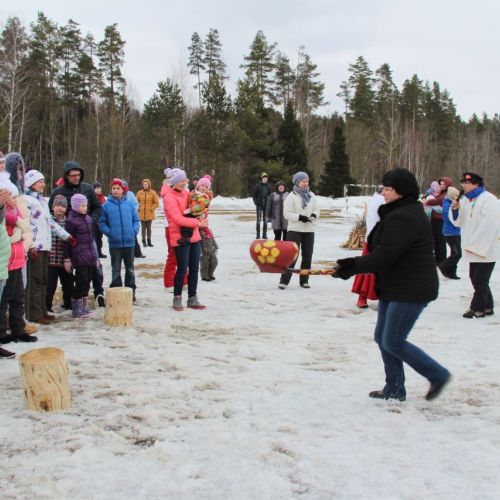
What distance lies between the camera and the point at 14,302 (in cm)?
552

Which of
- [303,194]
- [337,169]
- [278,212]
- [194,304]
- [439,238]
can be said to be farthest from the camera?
[337,169]

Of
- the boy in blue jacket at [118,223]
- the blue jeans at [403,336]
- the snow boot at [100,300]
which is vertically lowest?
the snow boot at [100,300]

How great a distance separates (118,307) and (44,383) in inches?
101

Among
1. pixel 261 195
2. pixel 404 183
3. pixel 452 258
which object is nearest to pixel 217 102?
pixel 261 195

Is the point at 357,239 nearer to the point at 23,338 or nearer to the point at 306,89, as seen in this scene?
the point at 23,338

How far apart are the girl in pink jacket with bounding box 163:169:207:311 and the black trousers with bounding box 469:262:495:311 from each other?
142 inches

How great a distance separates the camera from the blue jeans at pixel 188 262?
23.7 ft

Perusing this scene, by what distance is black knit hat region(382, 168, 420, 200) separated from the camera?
3895 millimetres

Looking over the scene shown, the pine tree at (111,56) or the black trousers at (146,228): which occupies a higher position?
the pine tree at (111,56)

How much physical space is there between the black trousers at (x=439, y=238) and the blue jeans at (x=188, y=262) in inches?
236

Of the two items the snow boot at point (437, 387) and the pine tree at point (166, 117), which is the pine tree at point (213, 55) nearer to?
the pine tree at point (166, 117)

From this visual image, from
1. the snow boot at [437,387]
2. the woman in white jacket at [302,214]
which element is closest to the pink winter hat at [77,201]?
the woman in white jacket at [302,214]

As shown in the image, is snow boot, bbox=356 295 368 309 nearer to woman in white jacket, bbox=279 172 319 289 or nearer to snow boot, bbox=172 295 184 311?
woman in white jacket, bbox=279 172 319 289

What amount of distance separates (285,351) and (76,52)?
48633mm
